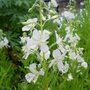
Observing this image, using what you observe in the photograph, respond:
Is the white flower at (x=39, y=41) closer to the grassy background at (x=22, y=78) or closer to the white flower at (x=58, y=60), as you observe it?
the white flower at (x=58, y=60)

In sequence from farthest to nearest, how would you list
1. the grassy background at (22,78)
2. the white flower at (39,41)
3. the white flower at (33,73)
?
the grassy background at (22,78)
the white flower at (33,73)
the white flower at (39,41)

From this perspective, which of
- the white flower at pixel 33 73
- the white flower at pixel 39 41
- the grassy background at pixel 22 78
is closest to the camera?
the white flower at pixel 39 41

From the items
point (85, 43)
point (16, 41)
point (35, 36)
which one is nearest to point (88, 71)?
point (85, 43)

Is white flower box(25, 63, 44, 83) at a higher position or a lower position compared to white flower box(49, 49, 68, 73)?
lower

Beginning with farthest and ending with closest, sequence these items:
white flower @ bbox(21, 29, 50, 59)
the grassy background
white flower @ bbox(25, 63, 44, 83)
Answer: the grassy background
white flower @ bbox(25, 63, 44, 83)
white flower @ bbox(21, 29, 50, 59)

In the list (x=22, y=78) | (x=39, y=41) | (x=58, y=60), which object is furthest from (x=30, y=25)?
(x=22, y=78)

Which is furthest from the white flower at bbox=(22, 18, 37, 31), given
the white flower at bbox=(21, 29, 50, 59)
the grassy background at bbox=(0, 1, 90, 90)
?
the grassy background at bbox=(0, 1, 90, 90)

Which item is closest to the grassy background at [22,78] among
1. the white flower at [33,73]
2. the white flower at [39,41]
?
the white flower at [33,73]

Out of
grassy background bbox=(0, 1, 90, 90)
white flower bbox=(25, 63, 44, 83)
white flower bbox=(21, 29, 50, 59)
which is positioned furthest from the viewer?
grassy background bbox=(0, 1, 90, 90)

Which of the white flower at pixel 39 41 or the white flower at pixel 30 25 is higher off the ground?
the white flower at pixel 30 25

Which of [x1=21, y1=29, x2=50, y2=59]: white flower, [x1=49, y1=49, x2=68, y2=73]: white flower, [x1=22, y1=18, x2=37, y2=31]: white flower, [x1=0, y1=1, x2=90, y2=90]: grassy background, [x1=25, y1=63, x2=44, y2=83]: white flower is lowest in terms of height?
[x1=0, y1=1, x2=90, y2=90]: grassy background

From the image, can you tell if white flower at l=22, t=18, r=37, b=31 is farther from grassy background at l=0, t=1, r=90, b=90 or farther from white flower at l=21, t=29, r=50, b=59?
grassy background at l=0, t=1, r=90, b=90

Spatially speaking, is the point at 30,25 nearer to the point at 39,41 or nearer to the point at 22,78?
the point at 39,41
